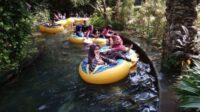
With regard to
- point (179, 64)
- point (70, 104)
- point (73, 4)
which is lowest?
point (70, 104)

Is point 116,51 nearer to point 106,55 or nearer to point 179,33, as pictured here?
point 106,55

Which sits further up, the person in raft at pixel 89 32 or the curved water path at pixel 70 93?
the person in raft at pixel 89 32

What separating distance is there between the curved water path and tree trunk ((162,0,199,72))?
3.70 ft

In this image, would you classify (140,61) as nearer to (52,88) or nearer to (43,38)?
(52,88)

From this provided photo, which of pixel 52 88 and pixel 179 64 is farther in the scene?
pixel 52 88

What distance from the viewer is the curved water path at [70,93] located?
784 centimetres

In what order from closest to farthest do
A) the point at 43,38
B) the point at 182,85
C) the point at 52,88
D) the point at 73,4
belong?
the point at 182,85 < the point at 52,88 < the point at 43,38 < the point at 73,4

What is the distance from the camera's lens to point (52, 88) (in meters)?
9.21

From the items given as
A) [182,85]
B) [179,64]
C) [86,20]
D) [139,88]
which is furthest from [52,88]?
[86,20]

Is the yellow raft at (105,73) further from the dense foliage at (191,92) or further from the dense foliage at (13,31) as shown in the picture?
the dense foliage at (191,92)

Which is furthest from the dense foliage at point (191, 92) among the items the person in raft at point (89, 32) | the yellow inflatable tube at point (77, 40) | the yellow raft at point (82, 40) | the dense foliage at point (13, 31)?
the person in raft at point (89, 32)

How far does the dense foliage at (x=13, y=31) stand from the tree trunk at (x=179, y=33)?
188 inches

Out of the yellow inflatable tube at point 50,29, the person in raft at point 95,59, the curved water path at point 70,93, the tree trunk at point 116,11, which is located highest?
the tree trunk at point 116,11

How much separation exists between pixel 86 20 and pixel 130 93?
12.7 m
